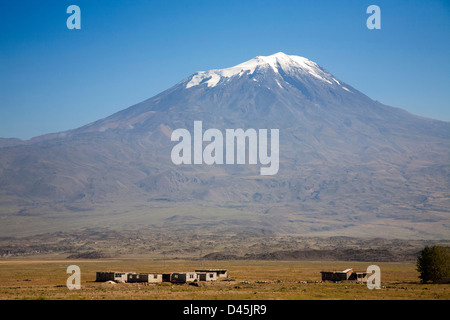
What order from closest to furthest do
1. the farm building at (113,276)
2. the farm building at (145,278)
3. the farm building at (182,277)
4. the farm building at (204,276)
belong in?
the farm building at (145,278), the farm building at (182,277), the farm building at (113,276), the farm building at (204,276)

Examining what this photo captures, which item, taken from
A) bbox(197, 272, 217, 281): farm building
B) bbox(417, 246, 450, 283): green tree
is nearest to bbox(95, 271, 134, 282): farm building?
bbox(197, 272, 217, 281): farm building

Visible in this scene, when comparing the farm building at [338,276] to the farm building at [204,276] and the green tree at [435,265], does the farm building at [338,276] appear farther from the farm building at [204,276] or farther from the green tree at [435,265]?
the farm building at [204,276]

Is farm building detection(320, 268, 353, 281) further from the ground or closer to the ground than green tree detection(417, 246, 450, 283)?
closer to the ground

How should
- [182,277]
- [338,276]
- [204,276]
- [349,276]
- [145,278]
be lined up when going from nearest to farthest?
[145,278]
[182,277]
[204,276]
[349,276]
[338,276]

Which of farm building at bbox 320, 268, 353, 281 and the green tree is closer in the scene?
the green tree

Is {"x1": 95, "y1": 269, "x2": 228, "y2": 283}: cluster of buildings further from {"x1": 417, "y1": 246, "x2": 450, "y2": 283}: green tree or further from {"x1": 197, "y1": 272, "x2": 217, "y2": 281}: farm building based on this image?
{"x1": 417, "y1": 246, "x2": 450, "y2": 283}: green tree

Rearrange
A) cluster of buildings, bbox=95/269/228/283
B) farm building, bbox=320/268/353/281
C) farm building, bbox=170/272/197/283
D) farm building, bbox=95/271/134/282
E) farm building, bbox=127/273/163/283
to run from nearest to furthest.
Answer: farm building, bbox=127/273/163/283 < cluster of buildings, bbox=95/269/228/283 < farm building, bbox=170/272/197/283 < farm building, bbox=95/271/134/282 < farm building, bbox=320/268/353/281

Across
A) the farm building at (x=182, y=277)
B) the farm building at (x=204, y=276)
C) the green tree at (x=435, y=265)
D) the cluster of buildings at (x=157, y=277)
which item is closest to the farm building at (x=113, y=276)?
the cluster of buildings at (x=157, y=277)

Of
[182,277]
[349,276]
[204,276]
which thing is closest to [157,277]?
[182,277]

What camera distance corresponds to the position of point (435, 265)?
Result: 5891 centimetres

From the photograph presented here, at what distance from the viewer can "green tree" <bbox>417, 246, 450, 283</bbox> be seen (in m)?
58.7

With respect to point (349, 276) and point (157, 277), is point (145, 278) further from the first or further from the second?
point (349, 276)

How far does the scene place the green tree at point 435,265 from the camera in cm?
5869
